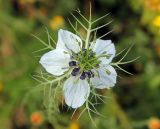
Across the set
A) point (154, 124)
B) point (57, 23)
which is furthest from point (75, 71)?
point (57, 23)

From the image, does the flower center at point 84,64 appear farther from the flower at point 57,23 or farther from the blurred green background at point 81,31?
the flower at point 57,23

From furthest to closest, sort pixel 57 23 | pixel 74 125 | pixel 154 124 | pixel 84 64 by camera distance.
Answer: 1. pixel 57 23
2. pixel 74 125
3. pixel 154 124
4. pixel 84 64

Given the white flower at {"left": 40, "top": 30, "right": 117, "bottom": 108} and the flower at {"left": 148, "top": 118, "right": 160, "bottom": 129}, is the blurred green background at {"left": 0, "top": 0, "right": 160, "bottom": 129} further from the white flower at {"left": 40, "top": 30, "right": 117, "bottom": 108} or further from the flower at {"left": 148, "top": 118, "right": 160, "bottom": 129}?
the white flower at {"left": 40, "top": 30, "right": 117, "bottom": 108}

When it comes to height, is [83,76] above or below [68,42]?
below

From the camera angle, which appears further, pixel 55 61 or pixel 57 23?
pixel 57 23

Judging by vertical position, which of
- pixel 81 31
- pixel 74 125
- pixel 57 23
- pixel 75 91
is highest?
pixel 57 23

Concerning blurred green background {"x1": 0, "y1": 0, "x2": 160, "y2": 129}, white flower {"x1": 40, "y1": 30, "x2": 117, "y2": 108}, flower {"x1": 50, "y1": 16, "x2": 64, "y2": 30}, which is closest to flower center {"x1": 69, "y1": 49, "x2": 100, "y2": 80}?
white flower {"x1": 40, "y1": 30, "x2": 117, "y2": 108}

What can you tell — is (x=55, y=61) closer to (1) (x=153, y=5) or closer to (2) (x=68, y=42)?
(2) (x=68, y=42)
